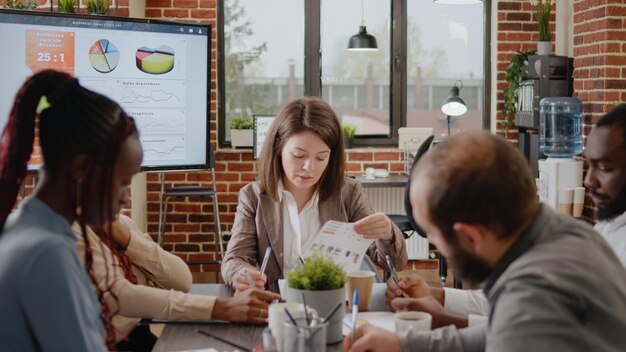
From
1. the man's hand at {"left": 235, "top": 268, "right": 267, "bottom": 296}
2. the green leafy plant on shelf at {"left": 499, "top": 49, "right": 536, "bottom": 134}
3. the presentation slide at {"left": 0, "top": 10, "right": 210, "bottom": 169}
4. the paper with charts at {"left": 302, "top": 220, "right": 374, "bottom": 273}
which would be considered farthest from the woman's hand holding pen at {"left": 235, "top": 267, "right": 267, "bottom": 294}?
the green leafy plant on shelf at {"left": 499, "top": 49, "right": 536, "bottom": 134}

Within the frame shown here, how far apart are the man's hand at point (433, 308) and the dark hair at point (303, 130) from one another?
2.29ft

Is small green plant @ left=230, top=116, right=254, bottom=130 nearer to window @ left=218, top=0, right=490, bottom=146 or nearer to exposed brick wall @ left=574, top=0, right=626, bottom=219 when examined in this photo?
window @ left=218, top=0, right=490, bottom=146

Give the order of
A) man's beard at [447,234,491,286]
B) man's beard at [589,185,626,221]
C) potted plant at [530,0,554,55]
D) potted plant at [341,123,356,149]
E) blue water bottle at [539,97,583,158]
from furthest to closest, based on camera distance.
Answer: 1. potted plant at [341,123,356,149]
2. potted plant at [530,0,554,55]
3. blue water bottle at [539,97,583,158]
4. man's beard at [589,185,626,221]
5. man's beard at [447,234,491,286]

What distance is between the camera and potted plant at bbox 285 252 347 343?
1646mm

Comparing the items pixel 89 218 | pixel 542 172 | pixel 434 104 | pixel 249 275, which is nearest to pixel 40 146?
pixel 89 218

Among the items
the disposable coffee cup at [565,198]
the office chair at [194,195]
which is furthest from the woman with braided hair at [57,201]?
the disposable coffee cup at [565,198]

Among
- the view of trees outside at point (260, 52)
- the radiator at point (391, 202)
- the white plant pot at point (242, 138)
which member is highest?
the view of trees outside at point (260, 52)

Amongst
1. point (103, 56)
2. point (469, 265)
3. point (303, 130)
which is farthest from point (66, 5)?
point (469, 265)

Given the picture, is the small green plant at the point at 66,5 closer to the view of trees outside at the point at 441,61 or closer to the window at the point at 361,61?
the window at the point at 361,61

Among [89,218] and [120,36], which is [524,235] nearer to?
[89,218]

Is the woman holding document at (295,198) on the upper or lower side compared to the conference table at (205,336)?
upper

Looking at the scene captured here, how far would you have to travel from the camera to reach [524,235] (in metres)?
1.09

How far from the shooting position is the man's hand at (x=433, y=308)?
1763 mm

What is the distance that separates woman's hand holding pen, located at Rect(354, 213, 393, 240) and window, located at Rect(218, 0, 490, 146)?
3.58 metres
